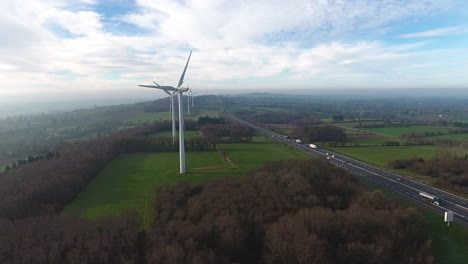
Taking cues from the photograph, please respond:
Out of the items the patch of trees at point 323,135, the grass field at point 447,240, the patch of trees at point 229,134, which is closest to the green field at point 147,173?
the patch of trees at point 229,134

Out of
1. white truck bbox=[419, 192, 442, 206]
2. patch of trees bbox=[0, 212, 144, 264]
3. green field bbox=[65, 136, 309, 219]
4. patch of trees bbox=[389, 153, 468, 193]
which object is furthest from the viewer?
patch of trees bbox=[389, 153, 468, 193]

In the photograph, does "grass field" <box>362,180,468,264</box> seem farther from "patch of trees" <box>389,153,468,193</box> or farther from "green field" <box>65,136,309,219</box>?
"green field" <box>65,136,309,219</box>

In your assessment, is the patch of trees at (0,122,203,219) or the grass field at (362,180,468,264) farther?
the patch of trees at (0,122,203,219)

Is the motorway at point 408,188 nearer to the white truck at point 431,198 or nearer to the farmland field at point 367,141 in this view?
the white truck at point 431,198

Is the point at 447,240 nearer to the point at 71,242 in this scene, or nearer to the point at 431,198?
the point at 431,198

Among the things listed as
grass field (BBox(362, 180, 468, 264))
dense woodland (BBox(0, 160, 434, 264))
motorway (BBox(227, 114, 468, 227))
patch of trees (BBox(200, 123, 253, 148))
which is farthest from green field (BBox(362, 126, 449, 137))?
dense woodland (BBox(0, 160, 434, 264))

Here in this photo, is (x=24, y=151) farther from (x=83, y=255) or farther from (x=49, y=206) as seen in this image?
(x=83, y=255)
